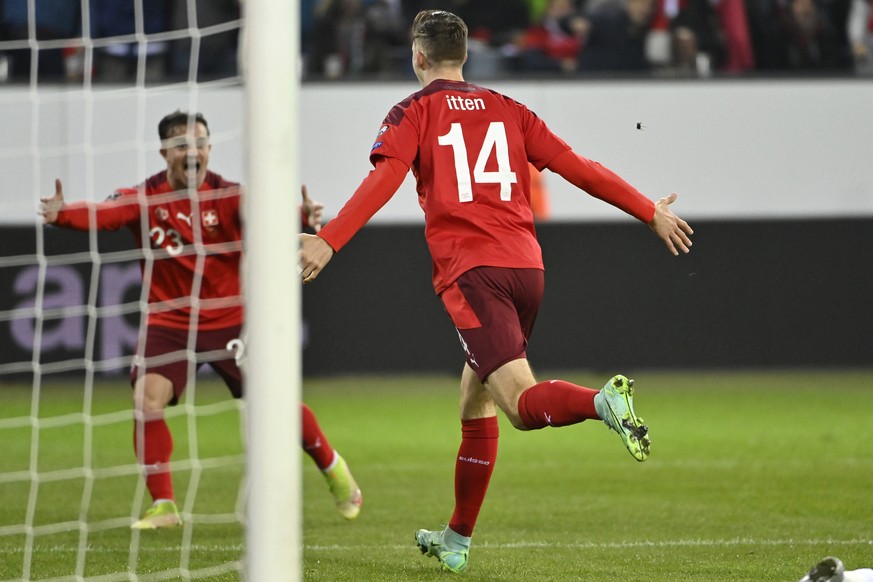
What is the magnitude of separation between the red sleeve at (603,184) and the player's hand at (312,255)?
43.5 inches

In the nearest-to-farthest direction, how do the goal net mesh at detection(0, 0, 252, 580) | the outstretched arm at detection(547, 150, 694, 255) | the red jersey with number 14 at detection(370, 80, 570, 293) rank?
1. the red jersey with number 14 at detection(370, 80, 570, 293)
2. the outstretched arm at detection(547, 150, 694, 255)
3. the goal net mesh at detection(0, 0, 252, 580)

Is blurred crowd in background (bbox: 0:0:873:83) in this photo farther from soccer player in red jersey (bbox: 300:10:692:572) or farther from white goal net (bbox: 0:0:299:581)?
soccer player in red jersey (bbox: 300:10:692:572)

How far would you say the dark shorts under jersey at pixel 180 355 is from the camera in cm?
642

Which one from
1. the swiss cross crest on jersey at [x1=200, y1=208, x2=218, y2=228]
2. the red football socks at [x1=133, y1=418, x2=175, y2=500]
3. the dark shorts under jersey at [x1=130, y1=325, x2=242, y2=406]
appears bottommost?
the red football socks at [x1=133, y1=418, x2=175, y2=500]

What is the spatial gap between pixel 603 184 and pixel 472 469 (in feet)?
4.09

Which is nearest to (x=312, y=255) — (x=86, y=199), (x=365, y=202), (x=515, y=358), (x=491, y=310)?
(x=365, y=202)

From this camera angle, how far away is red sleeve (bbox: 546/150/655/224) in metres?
5.12

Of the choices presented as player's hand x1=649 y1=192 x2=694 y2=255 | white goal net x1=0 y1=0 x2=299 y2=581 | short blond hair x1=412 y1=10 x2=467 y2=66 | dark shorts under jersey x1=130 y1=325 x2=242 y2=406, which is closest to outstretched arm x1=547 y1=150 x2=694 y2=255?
player's hand x1=649 y1=192 x2=694 y2=255

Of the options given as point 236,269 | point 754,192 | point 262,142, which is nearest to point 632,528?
point 236,269

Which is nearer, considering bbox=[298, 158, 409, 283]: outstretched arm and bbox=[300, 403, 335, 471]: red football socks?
bbox=[298, 158, 409, 283]: outstretched arm

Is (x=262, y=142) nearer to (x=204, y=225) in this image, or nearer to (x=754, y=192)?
(x=204, y=225)

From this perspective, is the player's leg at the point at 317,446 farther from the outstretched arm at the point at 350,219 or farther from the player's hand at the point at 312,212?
the outstretched arm at the point at 350,219

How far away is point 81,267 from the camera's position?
12750mm

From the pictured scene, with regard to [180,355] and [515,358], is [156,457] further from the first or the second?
[515,358]
